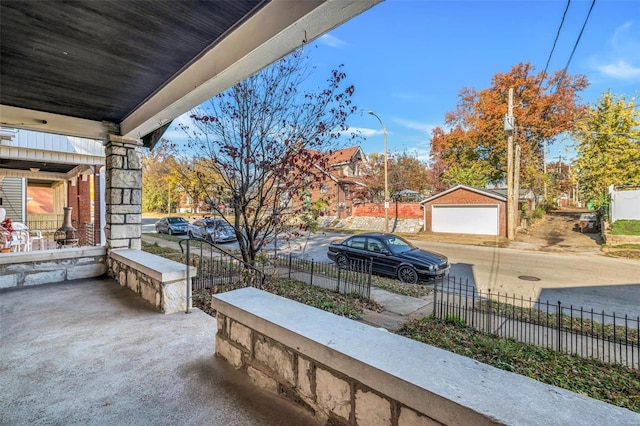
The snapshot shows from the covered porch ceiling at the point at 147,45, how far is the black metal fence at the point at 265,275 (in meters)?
1.84

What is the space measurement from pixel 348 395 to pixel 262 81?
4.89 meters

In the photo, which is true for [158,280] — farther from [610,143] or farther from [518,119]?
[518,119]

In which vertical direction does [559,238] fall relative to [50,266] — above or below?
below

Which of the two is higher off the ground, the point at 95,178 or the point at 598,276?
Answer: the point at 95,178

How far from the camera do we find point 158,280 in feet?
11.0

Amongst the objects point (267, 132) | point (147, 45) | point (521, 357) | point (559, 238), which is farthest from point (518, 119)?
point (147, 45)

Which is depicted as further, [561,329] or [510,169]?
[510,169]

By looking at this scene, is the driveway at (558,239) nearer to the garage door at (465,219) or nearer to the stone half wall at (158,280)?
the garage door at (465,219)

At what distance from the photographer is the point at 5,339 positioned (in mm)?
2754

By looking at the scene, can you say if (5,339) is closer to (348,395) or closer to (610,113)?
(348,395)

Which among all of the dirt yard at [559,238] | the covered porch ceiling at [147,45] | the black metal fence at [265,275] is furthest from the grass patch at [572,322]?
the dirt yard at [559,238]

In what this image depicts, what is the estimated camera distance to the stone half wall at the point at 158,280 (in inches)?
132

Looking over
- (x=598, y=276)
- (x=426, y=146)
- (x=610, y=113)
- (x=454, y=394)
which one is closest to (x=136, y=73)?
(x=454, y=394)

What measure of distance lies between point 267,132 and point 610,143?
22485mm
